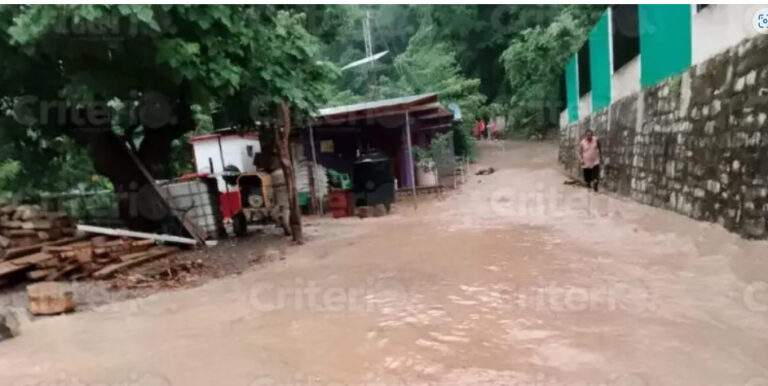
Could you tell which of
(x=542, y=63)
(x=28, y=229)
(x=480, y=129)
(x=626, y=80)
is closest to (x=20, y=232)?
(x=28, y=229)

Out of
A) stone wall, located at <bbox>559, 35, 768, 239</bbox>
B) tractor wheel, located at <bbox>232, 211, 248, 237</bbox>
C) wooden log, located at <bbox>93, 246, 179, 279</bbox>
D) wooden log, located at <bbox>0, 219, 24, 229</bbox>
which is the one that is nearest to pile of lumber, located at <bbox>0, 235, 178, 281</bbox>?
wooden log, located at <bbox>93, 246, 179, 279</bbox>

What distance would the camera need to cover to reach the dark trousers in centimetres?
1265

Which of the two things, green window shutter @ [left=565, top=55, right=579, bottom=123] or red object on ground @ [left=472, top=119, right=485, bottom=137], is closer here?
green window shutter @ [left=565, top=55, right=579, bottom=123]

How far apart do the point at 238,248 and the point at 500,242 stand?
4.43 metres

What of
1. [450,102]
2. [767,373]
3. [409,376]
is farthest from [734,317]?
[450,102]

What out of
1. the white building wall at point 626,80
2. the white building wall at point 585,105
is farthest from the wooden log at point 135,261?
the white building wall at point 585,105

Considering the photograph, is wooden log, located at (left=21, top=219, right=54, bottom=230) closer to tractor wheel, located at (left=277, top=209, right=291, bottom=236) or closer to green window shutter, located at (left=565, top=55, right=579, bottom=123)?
tractor wheel, located at (left=277, top=209, right=291, bottom=236)

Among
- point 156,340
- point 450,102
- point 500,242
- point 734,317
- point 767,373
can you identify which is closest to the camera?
point 767,373

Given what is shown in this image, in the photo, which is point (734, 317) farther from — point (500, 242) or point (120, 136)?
point (120, 136)

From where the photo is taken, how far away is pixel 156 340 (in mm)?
4742

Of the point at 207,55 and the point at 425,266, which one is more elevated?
the point at 207,55

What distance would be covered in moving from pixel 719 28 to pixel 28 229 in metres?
9.16

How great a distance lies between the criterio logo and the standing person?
255 inches

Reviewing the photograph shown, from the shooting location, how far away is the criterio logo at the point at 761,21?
546 centimetres
